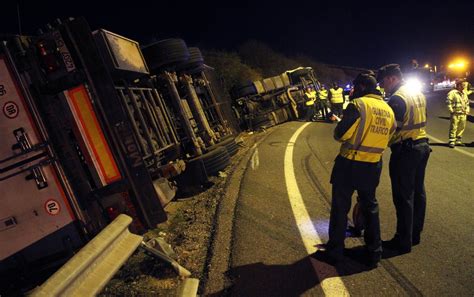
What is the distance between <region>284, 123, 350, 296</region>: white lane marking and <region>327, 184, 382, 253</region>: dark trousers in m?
0.24

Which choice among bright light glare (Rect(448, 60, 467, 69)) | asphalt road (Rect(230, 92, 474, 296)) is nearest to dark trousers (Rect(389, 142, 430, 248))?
asphalt road (Rect(230, 92, 474, 296))

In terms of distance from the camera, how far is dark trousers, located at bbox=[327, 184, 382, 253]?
2.89m

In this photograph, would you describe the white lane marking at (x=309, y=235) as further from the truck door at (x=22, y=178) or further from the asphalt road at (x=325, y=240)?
the truck door at (x=22, y=178)

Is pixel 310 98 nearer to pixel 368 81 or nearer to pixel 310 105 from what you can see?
pixel 310 105

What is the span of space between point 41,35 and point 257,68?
31201 millimetres

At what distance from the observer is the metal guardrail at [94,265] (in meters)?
1.94

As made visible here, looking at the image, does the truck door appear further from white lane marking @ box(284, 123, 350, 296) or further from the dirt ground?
white lane marking @ box(284, 123, 350, 296)

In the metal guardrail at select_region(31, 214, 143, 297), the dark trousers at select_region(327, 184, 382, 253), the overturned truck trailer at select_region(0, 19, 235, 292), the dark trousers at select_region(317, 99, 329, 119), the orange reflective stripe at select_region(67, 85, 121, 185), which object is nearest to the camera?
the metal guardrail at select_region(31, 214, 143, 297)

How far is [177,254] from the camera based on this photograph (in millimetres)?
3289

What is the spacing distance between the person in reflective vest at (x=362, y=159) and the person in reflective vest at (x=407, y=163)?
279 millimetres

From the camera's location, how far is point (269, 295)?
2.51 m

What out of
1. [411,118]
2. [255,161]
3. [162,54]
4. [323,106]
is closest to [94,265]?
[411,118]

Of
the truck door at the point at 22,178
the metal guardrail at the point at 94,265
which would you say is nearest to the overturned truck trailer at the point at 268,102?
the truck door at the point at 22,178

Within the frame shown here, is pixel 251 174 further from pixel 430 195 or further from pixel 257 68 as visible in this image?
pixel 257 68
